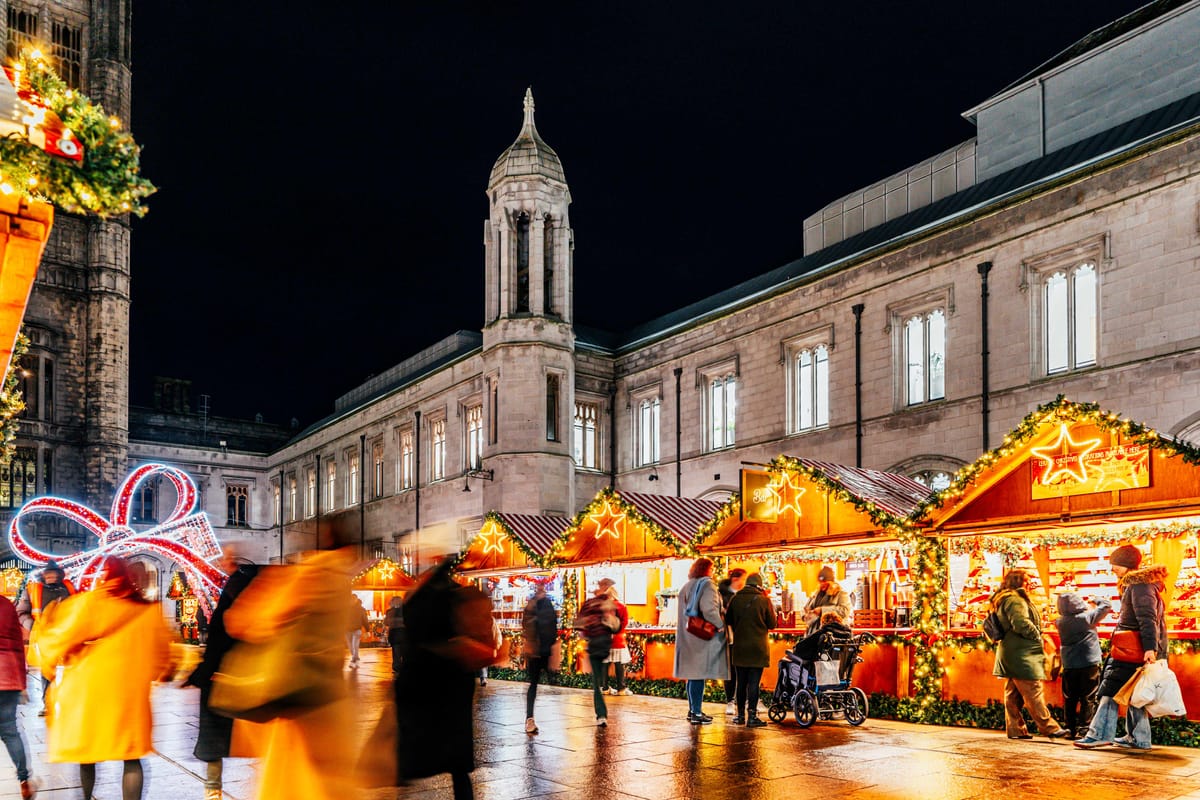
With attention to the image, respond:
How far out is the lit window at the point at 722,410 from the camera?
96.8 feet

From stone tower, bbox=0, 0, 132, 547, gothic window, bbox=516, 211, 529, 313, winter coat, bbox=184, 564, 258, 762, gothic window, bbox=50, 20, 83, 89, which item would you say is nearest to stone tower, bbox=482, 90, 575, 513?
gothic window, bbox=516, 211, 529, 313

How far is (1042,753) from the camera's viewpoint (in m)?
9.86

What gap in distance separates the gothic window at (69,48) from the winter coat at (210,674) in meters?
52.4

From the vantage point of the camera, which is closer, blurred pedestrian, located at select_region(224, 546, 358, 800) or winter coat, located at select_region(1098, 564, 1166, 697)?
blurred pedestrian, located at select_region(224, 546, 358, 800)

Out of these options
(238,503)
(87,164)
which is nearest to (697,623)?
(87,164)

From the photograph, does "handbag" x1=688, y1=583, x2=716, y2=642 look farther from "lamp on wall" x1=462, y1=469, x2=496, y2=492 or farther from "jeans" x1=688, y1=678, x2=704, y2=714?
"lamp on wall" x1=462, y1=469, x2=496, y2=492

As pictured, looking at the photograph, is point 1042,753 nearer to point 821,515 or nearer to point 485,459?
point 821,515

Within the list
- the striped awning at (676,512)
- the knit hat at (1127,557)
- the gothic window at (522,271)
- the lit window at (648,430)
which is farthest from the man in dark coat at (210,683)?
the lit window at (648,430)

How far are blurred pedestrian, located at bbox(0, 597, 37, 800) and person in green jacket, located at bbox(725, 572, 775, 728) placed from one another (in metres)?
6.95

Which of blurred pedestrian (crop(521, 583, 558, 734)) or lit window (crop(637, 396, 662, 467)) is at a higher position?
lit window (crop(637, 396, 662, 467))

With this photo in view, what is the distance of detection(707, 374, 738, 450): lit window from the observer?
2949cm

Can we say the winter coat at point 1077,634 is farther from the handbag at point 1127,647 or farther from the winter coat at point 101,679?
the winter coat at point 101,679

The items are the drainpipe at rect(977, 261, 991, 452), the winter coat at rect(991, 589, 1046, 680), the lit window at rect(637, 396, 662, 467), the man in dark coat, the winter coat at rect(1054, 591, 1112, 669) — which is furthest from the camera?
the lit window at rect(637, 396, 662, 467)

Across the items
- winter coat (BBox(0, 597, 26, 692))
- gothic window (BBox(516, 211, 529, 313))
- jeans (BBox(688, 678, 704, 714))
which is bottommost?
jeans (BBox(688, 678, 704, 714))
